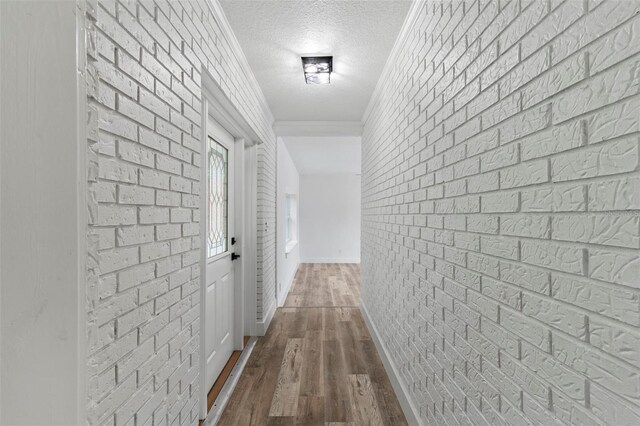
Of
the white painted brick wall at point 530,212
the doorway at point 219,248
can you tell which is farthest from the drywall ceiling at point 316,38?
the doorway at point 219,248

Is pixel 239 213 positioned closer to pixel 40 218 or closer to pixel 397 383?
pixel 397 383

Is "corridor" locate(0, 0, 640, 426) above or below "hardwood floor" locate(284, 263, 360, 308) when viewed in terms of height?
above

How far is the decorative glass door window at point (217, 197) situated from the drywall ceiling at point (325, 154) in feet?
7.57

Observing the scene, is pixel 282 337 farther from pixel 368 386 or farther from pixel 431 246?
pixel 431 246

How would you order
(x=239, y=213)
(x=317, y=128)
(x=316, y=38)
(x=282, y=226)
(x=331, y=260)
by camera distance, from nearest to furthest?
(x=316, y=38) → (x=239, y=213) → (x=317, y=128) → (x=282, y=226) → (x=331, y=260)

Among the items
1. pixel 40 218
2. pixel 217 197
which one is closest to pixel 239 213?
pixel 217 197

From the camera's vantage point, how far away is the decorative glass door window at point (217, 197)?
2.32m

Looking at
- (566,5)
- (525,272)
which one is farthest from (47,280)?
(566,5)

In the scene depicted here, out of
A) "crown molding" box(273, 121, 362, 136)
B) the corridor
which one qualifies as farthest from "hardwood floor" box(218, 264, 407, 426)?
"crown molding" box(273, 121, 362, 136)

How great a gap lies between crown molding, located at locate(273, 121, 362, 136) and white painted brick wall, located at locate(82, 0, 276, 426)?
7.11 feet

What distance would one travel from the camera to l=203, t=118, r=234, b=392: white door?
2248 mm

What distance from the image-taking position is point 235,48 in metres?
2.09

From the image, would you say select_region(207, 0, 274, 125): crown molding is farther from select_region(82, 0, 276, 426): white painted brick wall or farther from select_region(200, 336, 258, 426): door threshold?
select_region(200, 336, 258, 426): door threshold

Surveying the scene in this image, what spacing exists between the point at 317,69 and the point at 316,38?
0.35 meters
